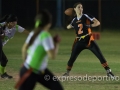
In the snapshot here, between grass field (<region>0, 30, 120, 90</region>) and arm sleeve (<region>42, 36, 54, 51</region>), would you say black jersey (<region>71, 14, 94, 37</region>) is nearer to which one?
grass field (<region>0, 30, 120, 90</region>)

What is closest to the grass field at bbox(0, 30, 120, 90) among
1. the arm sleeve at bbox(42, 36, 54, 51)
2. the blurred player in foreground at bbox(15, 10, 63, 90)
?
the blurred player in foreground at bbox(15, 10, 63, 90)

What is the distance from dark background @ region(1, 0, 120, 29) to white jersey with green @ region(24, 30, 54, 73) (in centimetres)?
2580

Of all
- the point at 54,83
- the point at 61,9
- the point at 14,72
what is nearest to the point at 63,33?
the point at 61,9

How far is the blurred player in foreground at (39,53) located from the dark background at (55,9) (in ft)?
84.6

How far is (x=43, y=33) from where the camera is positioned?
25.1ft

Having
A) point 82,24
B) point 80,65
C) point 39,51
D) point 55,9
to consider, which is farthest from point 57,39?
point 55,9

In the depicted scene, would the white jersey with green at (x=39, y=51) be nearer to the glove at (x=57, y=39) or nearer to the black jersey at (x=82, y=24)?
the glove at (x=57, y=39)

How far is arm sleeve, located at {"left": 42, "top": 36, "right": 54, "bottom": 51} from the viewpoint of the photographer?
7547 mm

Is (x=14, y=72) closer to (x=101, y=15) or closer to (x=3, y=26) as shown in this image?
(x=3, y=26)

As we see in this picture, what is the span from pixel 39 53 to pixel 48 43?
0.24 meters

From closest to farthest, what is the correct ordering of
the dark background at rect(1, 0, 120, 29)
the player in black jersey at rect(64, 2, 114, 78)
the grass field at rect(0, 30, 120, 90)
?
the grass field at rect(0, 30, 120, 90) → the player in black jersey at rect(64, 2, 114, 78) → the dark background at rect(1, 0, 120, 29)

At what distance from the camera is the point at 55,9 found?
34.0 metres

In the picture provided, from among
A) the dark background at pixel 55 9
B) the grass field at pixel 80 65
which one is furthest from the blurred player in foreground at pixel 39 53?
the dark background at pixel 55 9

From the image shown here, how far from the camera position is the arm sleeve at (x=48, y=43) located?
7547 millimetres
